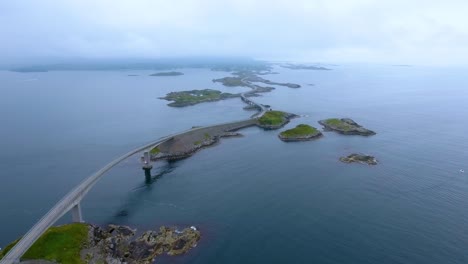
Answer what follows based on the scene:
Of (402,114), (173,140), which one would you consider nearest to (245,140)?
(173,140)

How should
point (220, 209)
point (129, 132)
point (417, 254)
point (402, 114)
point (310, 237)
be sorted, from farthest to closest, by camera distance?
point (402, 114) < point (129, 132) < point (220, 209) < point (310, 237) < point (417, 254)

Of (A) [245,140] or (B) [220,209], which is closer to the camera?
(B) [220,209]

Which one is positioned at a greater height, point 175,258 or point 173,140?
point 173,140

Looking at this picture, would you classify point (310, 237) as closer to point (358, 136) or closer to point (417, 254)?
point (417, 254)

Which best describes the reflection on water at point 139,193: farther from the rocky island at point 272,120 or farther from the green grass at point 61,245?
the rocky island at point 272,120

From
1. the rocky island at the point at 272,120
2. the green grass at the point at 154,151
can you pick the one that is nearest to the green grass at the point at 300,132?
the rocky island at the point at 272,120

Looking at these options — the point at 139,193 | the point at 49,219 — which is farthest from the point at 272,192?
the point at 49,219

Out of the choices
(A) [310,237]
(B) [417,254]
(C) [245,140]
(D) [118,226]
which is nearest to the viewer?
(B) [417,254]
